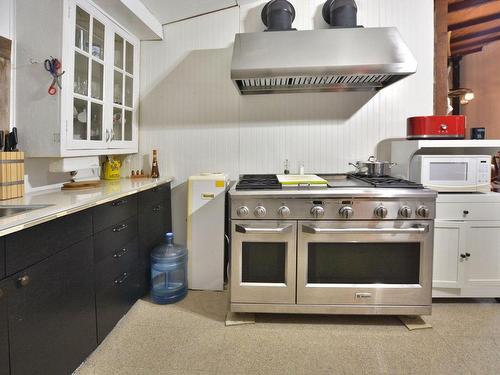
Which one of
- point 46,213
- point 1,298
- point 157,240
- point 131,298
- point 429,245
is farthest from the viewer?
point 157,240

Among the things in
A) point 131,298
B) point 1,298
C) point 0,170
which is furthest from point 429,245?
point 0,170

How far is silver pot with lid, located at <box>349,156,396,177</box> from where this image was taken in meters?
2.75

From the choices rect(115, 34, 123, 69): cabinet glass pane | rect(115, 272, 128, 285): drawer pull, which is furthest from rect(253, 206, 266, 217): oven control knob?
rect(115, 34, 123, 69): cabinet glass pane

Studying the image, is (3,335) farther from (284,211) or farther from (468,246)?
(468,246)

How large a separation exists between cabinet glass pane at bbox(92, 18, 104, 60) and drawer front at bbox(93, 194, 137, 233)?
3.15 ft

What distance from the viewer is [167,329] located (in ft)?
7.16

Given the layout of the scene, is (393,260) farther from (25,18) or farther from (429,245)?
(25,18)

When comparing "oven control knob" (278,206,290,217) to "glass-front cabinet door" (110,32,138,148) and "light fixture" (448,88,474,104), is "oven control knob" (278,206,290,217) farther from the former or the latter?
"light fixture" (448,88,474,104)

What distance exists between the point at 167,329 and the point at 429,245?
1675 millimetres

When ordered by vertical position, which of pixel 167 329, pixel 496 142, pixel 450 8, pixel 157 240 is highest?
pixel 450 8

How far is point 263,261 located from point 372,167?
120 cm

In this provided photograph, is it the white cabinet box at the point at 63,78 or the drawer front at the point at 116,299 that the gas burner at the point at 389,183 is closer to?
the drawer front at the point at 116,299

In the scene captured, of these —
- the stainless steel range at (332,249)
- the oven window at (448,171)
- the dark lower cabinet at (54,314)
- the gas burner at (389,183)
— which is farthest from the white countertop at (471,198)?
the dark lower cabinet at (54,314)

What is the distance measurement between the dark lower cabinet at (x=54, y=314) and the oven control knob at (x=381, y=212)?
1609 millimetres
